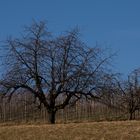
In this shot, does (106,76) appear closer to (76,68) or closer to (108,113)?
(76,68)

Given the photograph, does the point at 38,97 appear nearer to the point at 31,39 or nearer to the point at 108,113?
the point at 31,39

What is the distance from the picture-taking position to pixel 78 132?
24.2 m

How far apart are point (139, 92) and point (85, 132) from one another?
13.2 meters

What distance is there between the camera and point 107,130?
2402cm

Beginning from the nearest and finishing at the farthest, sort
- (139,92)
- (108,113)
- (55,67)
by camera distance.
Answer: (55,67)
(139,92)
(108,113)

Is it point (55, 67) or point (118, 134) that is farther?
point (55, 67)

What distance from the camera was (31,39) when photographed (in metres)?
31.6

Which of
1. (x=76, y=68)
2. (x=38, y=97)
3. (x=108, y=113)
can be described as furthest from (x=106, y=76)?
(x=108, y=113)

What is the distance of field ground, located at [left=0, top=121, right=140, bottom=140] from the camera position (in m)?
23.1

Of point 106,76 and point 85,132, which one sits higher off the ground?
point 106,76

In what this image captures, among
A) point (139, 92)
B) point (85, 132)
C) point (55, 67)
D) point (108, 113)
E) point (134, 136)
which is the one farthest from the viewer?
point (108, 113)

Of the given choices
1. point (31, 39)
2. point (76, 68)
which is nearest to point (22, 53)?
point (31, 39)

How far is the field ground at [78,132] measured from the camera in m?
23.1

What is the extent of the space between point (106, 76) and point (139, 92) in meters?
4.85
